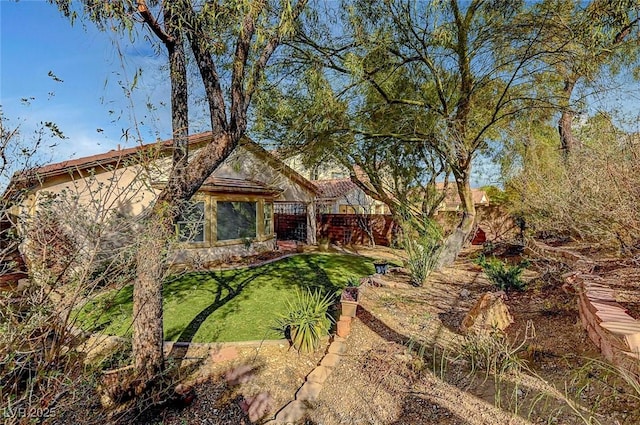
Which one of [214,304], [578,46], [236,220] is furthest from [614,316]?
[236,220]

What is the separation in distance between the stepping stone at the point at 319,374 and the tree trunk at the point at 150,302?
2.01m

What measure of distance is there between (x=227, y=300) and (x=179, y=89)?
18.2ft

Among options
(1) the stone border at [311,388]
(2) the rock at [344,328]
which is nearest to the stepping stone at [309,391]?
(1) the stone border at [311,388]

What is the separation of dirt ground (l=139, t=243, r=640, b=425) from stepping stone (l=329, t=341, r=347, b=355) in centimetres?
13

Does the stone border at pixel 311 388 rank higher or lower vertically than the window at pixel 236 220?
lower

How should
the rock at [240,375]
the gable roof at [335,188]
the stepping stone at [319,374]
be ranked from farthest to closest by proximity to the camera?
the gable roof at [335,188]
the rock at [240,375]
the stepping stone at [319,374]

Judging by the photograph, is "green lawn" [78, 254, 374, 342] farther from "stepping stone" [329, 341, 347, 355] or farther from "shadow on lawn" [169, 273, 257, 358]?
"stepping stone" [329, 341, 347, 355]

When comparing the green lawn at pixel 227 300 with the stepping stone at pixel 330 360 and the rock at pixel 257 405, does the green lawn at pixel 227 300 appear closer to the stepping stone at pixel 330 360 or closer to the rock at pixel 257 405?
the stepping stone at pixel 330 360

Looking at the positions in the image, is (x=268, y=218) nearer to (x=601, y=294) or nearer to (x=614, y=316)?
(x=601, y=294)

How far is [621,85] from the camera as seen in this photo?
8312mm

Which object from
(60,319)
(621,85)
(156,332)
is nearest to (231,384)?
(156,332)

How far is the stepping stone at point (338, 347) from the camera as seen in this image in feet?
17.8

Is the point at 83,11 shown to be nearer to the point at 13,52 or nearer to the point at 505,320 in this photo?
the point at 13,52

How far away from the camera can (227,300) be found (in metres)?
8.80
